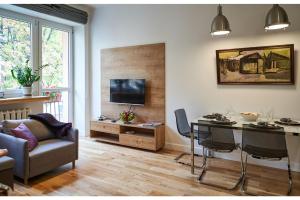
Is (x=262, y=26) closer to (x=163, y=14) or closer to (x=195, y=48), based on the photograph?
(x=195, y=48)

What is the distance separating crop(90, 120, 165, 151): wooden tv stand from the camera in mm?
4134

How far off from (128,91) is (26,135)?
209 centimetres

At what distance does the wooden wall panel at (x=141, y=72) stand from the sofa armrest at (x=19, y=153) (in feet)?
7.56

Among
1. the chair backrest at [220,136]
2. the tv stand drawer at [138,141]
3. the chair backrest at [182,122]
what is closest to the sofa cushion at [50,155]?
the tv stand drawer at [138,141]

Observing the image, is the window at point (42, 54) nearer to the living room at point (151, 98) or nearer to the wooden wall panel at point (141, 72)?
the living room at point (151, 98)

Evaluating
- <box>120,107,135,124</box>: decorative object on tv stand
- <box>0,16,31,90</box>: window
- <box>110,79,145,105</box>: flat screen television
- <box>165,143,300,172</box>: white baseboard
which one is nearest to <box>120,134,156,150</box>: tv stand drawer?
<box>120,107,135,124</box>: decorative object on tv stand

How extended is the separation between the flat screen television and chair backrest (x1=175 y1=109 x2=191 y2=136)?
0.89 m

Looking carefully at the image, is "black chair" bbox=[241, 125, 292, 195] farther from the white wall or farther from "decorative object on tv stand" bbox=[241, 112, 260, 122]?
the white wall

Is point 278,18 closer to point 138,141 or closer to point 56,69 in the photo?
point 138,141

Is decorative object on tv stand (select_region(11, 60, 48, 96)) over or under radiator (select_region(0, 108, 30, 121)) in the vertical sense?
over

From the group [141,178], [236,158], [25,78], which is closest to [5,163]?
[141,178]

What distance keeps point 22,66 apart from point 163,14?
9.22 ft

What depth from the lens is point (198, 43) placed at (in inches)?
156

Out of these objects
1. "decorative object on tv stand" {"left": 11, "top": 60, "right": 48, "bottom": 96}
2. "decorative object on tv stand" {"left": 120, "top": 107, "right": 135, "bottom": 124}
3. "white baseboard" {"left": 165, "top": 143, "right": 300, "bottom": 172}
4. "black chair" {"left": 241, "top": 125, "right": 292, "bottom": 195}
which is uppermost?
"decorative object on tv stand" {"left": 11, "top": 60, "right": 48, "bottom": 96}
